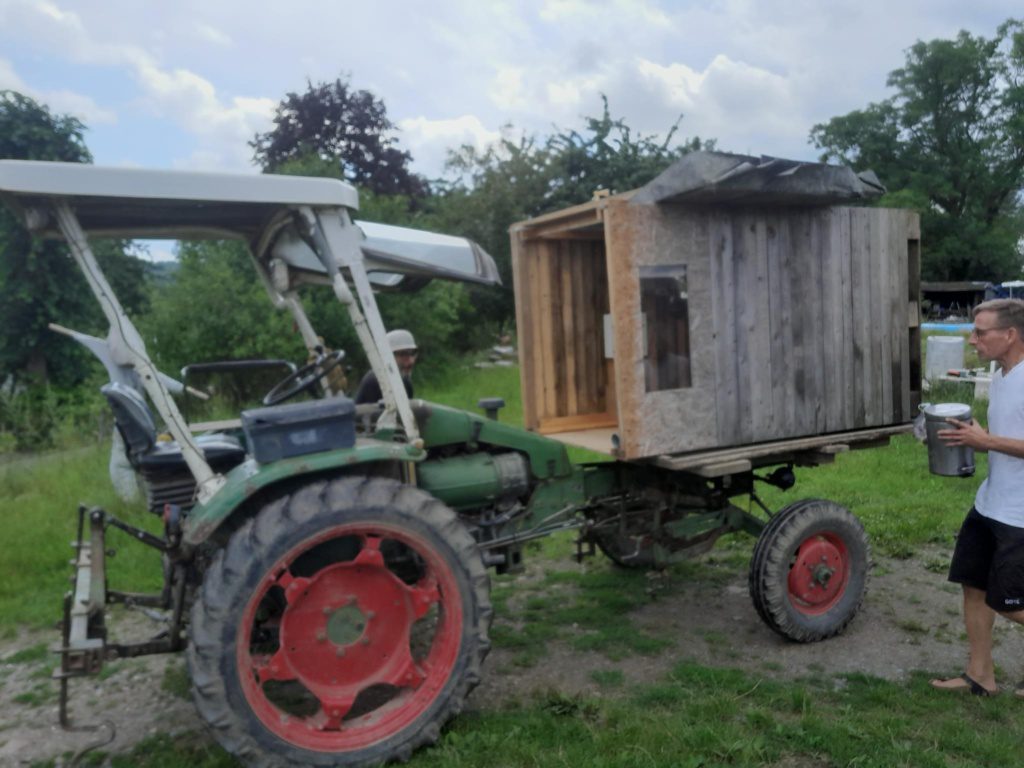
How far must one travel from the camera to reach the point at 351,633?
3588 millimetres

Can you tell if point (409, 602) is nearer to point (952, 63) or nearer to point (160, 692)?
point (160, 692)

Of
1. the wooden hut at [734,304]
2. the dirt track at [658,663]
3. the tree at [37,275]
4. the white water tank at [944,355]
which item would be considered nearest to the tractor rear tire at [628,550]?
the dirt track at [658,663]

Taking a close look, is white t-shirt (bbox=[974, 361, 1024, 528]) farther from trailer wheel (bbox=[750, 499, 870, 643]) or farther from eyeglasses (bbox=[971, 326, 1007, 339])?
trailer wheel (bbox=[750, 499, 870, 643])

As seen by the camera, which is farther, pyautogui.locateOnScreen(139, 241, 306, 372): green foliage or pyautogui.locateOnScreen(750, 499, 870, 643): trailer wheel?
pyautogui.locateOnScreen(139, 241, 306, 372): green foliage

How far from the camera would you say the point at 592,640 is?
4.74 metres

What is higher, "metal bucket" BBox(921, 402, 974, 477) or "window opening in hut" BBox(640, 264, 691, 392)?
"window opening in hut" BBox(640, 264, 691, 392)

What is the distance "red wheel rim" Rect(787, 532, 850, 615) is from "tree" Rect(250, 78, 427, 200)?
870 inches

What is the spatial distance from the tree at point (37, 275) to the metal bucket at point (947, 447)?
14.2 metres

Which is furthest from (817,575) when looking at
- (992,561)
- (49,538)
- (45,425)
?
(45,425)

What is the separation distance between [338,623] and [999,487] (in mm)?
2983

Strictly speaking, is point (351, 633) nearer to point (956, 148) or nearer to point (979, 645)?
point (979, 645)

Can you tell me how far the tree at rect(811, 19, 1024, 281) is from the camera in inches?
1604

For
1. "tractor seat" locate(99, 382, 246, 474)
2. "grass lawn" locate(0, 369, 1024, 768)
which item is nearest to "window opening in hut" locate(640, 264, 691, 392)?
"grass lawn" locate(0, 369, 1024, 768)

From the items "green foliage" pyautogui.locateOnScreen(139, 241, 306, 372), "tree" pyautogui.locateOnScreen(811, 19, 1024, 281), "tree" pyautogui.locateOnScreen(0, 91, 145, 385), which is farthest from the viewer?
"tree" pyautogui.locateOnScreen(811, 19, 1024, 281)
